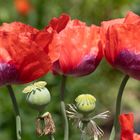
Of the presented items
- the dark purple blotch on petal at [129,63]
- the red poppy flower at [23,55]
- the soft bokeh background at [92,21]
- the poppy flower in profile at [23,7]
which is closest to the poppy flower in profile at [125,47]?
the dark purple blotch on petal at [129,63]

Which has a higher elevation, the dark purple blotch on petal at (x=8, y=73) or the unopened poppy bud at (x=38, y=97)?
the dark purple blotch on petal at (x=8, y=73)

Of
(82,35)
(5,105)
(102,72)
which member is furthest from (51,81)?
(82,35)

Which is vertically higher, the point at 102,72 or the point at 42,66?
the point at 42,66

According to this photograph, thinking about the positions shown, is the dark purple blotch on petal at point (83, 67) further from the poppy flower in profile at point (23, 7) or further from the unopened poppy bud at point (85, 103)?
the poppy flower in profile at point (23, 7)

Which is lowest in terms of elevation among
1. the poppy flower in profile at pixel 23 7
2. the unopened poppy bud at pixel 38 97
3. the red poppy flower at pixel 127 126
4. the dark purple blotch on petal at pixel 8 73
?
the poppy flower in profile at pixel 23 7

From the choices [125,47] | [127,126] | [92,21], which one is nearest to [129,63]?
[125,47]

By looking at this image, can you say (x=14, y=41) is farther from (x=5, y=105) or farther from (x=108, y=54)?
(x=5, y=105)

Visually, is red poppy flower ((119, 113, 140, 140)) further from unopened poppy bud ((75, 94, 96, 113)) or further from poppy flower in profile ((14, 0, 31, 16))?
poppy flower in profile ((14, 0, 31, 16))
